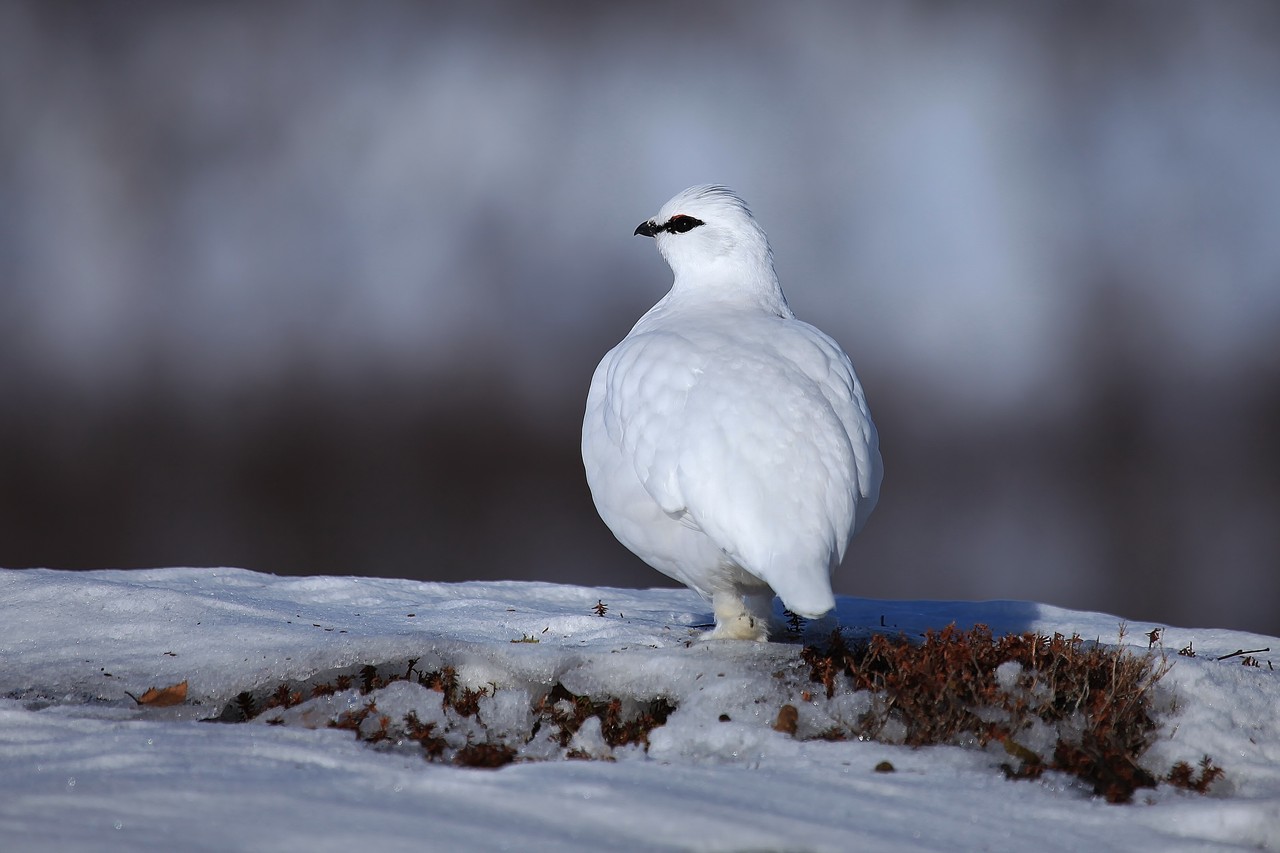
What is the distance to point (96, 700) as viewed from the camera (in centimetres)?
305

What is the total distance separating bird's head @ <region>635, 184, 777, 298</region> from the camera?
13.4 feet

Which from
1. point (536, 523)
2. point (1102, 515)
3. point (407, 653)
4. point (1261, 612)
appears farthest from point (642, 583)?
point (407, 653)

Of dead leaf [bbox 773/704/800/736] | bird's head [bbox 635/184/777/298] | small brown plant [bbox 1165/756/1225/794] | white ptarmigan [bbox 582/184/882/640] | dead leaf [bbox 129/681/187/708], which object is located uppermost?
bird's head [bbox 635/184/777/298]

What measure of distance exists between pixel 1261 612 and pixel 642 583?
9590 millimetres

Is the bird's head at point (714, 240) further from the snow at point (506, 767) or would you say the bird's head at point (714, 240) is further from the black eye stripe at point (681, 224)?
the snow at point (506, 767)

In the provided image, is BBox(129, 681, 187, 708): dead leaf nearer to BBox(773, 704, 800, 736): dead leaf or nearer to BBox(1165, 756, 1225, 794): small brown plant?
BBox(773, 704, 800, 736): dead leaf

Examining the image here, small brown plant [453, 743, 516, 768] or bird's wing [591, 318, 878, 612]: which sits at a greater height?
bird's wing [591, 318, 878, 612]

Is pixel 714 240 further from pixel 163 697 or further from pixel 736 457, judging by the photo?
pixel 163 697

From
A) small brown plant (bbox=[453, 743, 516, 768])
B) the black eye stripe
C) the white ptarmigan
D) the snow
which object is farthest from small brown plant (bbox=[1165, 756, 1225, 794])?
the black eye stripe

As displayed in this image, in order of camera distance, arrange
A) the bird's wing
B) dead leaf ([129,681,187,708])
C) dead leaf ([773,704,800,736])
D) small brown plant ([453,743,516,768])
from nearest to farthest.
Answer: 1. small brown plant ([453,743,516,768])
2. dead leaf ([773,704,800,736])
3. the bird's wing
4. dead leaf ([129,681,187,708])

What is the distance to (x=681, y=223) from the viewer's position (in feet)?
13.6

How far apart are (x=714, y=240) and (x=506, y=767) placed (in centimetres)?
232

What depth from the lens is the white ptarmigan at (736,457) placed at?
9.58 ft

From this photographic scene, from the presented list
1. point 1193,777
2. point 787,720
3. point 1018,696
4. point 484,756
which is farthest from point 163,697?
point 1193,777
